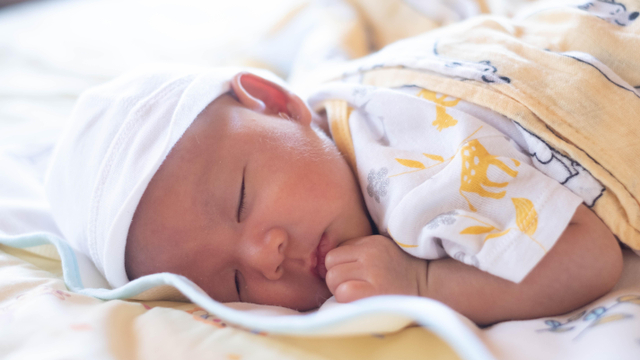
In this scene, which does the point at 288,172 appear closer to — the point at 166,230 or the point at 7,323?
the point at 166,230

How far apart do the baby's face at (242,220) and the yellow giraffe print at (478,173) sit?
0.22 m

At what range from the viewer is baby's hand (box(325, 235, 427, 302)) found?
73cm

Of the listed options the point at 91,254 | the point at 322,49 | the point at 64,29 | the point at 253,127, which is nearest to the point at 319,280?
the point at 253,127

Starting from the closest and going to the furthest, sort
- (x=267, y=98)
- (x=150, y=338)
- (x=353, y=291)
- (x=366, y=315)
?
(x=366, y=315) < (x=150, y=338) < (x=353, y=291) < (x=267, y=98)

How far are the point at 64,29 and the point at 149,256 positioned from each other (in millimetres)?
1536

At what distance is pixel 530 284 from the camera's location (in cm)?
70

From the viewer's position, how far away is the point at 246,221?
813 millimetres

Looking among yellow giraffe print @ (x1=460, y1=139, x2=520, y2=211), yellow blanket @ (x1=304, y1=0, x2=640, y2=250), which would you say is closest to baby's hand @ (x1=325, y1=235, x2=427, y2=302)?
yellow giraffe print @ (x1=460, y1=139, x2=520, y2=211)

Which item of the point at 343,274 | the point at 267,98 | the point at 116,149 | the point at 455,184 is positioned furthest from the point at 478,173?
the point at 116,149

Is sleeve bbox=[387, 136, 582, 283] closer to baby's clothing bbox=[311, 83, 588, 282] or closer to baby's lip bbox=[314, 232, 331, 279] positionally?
baby's clothing bbox=[311, 83, 588, 282]

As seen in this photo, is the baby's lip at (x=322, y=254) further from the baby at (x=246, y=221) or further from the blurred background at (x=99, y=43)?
the blurred background at (x=99, y=43)

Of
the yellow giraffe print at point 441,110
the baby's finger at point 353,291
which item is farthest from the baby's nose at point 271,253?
the yellow giraffe print at point 441,110

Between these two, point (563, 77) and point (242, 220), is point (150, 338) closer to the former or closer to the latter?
point (242, 220)

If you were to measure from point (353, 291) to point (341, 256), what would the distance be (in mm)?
81
